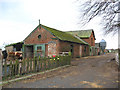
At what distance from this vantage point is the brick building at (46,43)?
53.8ft

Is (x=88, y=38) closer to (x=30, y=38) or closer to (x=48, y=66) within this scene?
(x=30, y=38)

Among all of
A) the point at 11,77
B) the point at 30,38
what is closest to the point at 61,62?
the point at 11,77

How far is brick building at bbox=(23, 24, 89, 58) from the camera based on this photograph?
646 inches

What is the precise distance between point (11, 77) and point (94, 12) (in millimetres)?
9480

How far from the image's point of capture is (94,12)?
10.6 metres

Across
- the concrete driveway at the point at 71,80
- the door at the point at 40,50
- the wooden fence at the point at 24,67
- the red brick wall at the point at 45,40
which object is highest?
the red brick wall at the point at 45,40

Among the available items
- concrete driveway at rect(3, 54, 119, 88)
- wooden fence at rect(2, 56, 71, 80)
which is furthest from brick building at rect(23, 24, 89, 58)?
concrete driveway at rect(3, 54, 119, 88)

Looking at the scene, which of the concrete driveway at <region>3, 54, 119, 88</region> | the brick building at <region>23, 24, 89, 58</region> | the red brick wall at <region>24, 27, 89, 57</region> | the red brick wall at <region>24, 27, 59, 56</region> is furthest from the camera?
the red brick wall at <region>24, 27, 59, 56</region>

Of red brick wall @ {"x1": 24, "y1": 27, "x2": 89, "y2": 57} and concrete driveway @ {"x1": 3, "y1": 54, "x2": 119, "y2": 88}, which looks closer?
concrete driveway @ {"x1": 3, "y1": 54, "x2": 119, "y2": 88}

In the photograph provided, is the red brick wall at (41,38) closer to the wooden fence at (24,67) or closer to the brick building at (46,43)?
the brick building at (46,43)

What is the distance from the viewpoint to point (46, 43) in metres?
17.5

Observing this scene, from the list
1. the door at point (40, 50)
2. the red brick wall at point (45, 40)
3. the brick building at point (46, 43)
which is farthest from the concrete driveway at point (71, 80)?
the door at point (40, 50)

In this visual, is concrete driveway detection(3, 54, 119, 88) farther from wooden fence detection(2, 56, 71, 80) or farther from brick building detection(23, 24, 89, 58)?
brick building detection(23, 24, 89, 58)

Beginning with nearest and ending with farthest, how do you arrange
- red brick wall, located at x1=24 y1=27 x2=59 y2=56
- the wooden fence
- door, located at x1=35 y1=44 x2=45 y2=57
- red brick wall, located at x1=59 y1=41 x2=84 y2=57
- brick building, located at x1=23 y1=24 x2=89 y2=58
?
the wooden fence < brick building, located at x1=23 y1=24 x2=89 y2=58 < red brick wall, located at x1=59 y1=41 x2=84 y2=57 < red brick wall, located at x1=24 y1=27 x2=59 y2=56 < door, located at x1=35 y1=44 x2=45 y2=57
